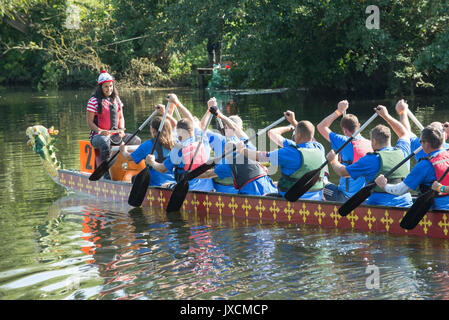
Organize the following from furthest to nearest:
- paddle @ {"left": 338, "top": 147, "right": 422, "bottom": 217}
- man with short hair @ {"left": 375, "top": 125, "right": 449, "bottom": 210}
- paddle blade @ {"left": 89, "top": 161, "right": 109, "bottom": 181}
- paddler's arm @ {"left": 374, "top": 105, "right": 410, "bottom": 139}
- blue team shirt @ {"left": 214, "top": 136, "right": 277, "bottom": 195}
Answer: paddle blade @ {"left": 89, "top": 161, "right": 109, "bottom": 181}, blue team shirt @ {"left": 214, "top": 136, "right": 277, "bottom": 195}, paddler's arm @ {"left": 374, "top": 105, "right": 410, "bottom": 139}, paddle @ {"left": 338, "top": 147, "right": 422, "bottom": 217}, man with short hair @ {"left": 375, "top": 125, "right": 449, "bottom": 210}

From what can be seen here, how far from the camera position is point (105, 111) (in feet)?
33.4

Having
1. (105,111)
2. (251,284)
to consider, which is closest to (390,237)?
(251,284)

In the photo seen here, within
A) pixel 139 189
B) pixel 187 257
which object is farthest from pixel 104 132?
pixel 187 257

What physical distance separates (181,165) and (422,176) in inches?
136

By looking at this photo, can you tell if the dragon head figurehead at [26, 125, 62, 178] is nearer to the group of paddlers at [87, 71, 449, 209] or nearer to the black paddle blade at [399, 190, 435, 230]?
the group of paddlers at [87, 71, 449, 209]

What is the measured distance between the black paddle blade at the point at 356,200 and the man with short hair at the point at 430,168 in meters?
0.29

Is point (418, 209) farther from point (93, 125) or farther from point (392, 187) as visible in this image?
point (93, 125)

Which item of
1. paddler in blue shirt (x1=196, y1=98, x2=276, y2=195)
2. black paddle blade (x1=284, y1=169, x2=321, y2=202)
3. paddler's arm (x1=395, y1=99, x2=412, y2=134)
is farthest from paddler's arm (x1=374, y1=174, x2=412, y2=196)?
paddler in blue shirt (x1=196, y1=98, x2=276, y2=195)

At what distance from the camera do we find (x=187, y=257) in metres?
7.11

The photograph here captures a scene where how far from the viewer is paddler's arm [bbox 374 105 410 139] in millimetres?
7531

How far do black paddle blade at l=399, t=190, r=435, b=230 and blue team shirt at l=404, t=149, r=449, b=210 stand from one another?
0.15 metres

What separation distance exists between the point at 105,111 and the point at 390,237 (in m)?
4.96

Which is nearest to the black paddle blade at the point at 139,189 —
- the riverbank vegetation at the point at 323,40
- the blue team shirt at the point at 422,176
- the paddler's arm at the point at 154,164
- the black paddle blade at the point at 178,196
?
the paddler's arm at the point at 154,164
